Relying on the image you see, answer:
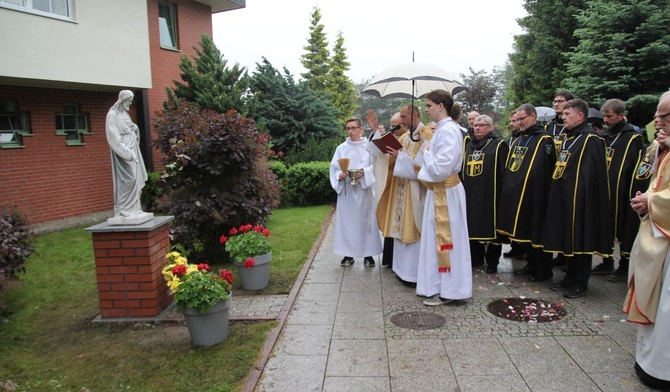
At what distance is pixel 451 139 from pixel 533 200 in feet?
5.37

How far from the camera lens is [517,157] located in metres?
6.20

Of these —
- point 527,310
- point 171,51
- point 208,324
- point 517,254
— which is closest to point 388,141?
point 527,310

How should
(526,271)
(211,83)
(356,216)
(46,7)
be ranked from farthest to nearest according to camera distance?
1. (211,83)
2. (46,7)
3. (356,216)
4. (526,271)

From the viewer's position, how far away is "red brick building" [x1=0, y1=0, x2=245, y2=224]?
9.59 m

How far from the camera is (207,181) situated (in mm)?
7422

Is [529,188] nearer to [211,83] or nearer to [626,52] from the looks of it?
[626,52]

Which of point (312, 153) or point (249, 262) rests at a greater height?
point (312, 153)

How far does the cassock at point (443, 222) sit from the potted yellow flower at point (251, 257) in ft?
6.60

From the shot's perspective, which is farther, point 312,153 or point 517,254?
point 312,153

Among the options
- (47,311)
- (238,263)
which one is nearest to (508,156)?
(238,263)

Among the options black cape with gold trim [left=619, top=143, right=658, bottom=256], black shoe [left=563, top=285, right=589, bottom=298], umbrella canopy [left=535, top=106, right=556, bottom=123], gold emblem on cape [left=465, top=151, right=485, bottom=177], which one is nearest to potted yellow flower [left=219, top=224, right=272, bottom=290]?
gold emblem on cape [left=465, top=151, right=485, bottom=177]

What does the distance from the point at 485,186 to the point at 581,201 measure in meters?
1.34

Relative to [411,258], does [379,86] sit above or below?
above

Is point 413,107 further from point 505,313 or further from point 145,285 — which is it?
point 145,285
